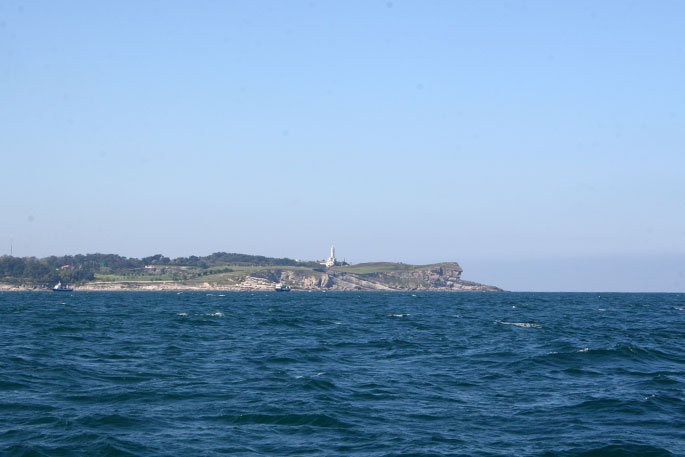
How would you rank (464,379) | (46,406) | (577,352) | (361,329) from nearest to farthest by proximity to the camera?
(46,406) → (464,379) → (577,352) → (361,329)

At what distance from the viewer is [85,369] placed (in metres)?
34.3

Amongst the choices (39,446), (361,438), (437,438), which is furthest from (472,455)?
(39,446)

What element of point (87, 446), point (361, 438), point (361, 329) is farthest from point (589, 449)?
point (361, 329)

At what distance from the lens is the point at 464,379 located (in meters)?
32.9

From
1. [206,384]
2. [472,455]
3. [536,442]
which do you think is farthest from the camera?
[206,384]

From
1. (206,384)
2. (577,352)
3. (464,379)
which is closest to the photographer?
(206,384)

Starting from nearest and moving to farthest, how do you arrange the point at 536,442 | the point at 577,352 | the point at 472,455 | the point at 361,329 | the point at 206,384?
the point at 472,455, the point at 536,442, the point at 206,384, the point at 577,352, the point at 361,329

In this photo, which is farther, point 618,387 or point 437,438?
point 618,387

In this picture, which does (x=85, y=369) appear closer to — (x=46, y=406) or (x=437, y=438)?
(x=46, y=406)

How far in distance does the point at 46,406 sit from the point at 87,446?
665 centimetres

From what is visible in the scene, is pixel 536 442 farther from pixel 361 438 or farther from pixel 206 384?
pixel 206 384

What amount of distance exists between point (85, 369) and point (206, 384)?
8477mm

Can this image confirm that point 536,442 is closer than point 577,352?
Yes

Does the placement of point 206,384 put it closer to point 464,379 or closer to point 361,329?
point 464,379
